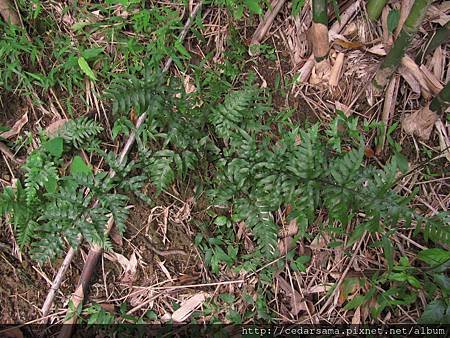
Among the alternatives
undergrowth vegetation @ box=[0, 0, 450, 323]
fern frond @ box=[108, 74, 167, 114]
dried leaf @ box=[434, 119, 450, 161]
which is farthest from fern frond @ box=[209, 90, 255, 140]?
dried leaf @ box=[434, 119, 450, 161]

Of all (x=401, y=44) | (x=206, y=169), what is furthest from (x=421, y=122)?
(x=206, y=169)

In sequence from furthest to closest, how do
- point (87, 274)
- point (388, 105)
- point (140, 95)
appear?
point (388, 105), point (87, 274), point (140, 95)

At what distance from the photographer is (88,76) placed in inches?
87.1

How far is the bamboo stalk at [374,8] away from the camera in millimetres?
2092

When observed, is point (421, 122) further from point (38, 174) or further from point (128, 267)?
point (38, 174)

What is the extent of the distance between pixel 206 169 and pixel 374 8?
1.05m

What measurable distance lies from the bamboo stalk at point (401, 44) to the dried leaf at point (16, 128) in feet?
5.38

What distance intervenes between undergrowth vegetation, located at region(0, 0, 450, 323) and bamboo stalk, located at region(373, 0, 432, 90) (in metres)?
0.23

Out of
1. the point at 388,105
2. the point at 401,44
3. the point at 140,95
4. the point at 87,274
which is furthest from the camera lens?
the point at 388,105

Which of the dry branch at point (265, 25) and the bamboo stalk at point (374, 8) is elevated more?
the bamboo stalk at point (374, 8)

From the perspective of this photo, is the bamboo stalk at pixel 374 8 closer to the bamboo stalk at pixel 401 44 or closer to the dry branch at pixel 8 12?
the bamboo stalk at pixel 401 44

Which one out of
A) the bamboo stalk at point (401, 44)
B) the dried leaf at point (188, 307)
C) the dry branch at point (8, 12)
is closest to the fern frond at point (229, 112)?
the bamboo stalk at point (401, 44)

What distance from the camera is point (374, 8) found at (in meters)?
2.12

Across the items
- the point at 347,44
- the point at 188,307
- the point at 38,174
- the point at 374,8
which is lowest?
the point at 188,307
